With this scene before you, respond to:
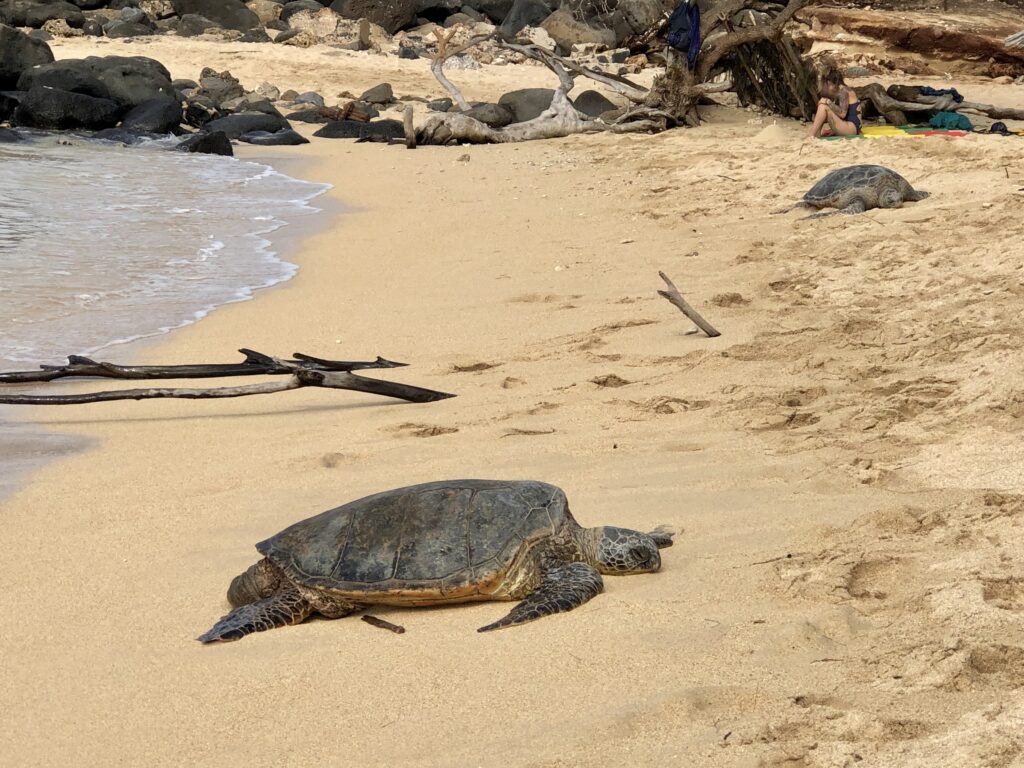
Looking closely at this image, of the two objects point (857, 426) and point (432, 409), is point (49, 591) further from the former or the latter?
point (857, 426)

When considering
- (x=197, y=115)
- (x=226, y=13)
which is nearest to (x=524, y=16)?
(x=226, y=13)

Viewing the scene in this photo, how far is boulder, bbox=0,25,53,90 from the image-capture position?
854 inches

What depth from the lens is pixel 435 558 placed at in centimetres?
338

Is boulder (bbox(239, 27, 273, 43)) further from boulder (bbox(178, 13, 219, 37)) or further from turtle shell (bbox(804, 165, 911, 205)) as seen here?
turtle shell (bbox(804, 165, 911, 205))

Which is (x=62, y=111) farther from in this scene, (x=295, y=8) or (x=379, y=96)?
(x=295, y=8)

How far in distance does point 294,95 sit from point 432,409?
18.8 metres

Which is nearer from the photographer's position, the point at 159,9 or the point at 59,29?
the point at 59,29

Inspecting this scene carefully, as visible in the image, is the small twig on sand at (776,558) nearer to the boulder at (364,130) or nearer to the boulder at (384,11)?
the boulder at (364,130)

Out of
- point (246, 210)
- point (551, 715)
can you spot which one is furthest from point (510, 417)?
point (246, 210)

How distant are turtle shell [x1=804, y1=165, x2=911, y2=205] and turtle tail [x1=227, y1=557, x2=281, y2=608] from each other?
6333 mm

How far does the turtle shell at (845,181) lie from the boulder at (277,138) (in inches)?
448

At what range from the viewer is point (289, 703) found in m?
2.87

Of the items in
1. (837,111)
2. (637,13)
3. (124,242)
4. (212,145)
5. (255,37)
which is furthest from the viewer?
(255,37)

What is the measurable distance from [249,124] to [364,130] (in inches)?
85.2
